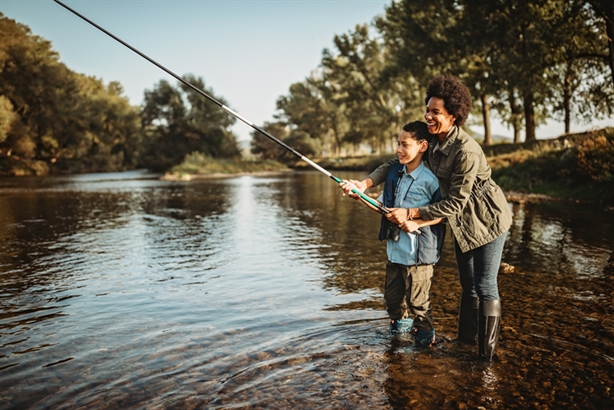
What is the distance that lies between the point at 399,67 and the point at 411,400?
44.0 metres

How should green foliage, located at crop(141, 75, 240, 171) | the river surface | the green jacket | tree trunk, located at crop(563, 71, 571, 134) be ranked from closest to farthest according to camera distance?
the river surface, the green jacket, tree trunk, located at crop(563, 71, 571, 134), green foliage, located at crop(141, 75, 240, 171)

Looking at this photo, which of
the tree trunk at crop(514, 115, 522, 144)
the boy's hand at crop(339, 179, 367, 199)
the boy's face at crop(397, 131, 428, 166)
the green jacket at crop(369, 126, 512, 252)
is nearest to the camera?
the green jacket at crop(369, 126, 512, 252)

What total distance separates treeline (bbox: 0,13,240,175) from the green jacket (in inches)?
1986

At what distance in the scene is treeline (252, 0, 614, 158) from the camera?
85.8ft

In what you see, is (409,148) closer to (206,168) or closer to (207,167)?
(206,168)

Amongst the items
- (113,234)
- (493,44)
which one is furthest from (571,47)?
(113,234)

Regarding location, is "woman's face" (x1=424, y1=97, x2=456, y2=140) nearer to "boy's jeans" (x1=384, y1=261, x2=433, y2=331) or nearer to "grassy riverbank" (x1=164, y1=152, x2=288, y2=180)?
"boy's jeans" (x1=384, y1=261, x2=433, y2=331)

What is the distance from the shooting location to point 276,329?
5621 mm

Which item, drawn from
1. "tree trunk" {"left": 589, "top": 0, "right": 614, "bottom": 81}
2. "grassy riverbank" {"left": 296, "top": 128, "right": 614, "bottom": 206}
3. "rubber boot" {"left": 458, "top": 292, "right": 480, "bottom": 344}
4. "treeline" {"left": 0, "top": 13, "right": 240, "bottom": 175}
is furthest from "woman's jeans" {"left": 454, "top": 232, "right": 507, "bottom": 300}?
"treeline" {"left": 0, "top": 13, "right": 240, "bottom": 175}

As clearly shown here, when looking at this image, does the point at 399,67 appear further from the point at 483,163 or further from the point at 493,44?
the point at 483,163

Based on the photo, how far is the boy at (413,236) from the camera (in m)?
4.63

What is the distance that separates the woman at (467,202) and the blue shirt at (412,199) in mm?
139

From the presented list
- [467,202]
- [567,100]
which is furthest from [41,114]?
[467,202]

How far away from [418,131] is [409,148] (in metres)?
0.18
